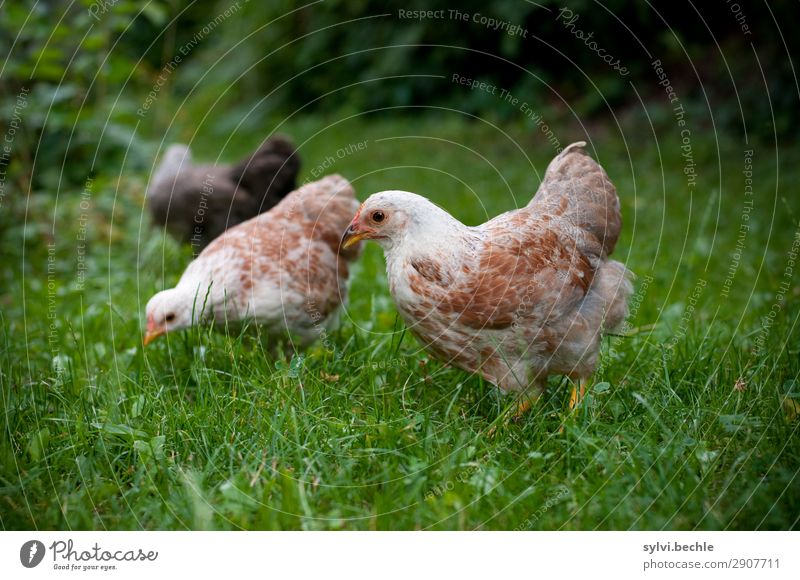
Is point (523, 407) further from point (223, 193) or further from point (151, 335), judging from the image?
point (223, 193)

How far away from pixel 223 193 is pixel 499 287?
13.3 ft

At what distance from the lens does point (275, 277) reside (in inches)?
172

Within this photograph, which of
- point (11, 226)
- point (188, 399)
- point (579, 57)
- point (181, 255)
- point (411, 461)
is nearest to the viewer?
point (411, 461)

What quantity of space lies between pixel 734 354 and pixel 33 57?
686cm

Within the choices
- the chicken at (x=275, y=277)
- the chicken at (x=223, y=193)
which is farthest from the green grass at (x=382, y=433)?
the chicken at (x=223, y=193)

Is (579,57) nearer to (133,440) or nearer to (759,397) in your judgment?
(759,397)

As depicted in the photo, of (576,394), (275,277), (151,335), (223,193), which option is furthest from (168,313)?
(223,193)

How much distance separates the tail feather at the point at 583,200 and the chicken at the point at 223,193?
3079 millimetres

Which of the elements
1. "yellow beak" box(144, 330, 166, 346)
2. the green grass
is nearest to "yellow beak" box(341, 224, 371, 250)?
the green grass

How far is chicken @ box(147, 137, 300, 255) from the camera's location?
657 cm

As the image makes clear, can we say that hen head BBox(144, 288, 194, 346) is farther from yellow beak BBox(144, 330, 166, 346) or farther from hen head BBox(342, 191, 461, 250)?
hen head BBox(342, 191, 461, 250)

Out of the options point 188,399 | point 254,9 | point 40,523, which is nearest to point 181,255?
point 188,399

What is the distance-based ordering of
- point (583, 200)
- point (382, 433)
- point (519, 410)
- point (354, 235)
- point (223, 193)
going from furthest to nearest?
point (223, 193)
point (583, 200)
point (519, 410)
point (354, 235)
point (382, 433)

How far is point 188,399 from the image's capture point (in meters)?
3.86
